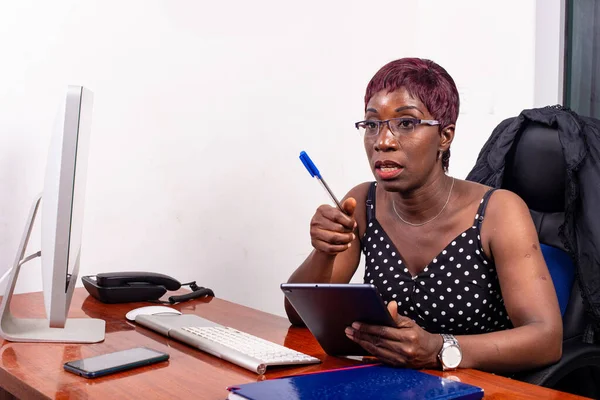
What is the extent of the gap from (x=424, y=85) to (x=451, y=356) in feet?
2.04

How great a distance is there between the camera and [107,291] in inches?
70.3

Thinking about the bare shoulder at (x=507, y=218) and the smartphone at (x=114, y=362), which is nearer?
the smartphone at (x=114, y=362)

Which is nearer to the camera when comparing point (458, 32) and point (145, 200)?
point (145, 200)

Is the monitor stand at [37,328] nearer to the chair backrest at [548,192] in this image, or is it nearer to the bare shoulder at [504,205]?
the bare shoulder at [504,205]

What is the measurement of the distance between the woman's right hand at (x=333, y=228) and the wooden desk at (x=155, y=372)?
20 centimetres

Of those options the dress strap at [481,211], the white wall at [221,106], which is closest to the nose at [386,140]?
the dress strap at [481,211]

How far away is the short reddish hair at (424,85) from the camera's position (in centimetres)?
155

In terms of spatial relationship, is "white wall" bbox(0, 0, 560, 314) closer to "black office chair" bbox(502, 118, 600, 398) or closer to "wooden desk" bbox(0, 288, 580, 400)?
"wooden desk" bbox(0, 288, 580, 400)

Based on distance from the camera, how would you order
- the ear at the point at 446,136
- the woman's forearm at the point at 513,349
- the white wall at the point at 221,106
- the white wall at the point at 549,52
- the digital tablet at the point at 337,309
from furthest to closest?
the white wall at the point at 549,52, the white wall at the point at 221,106, the ear at the point at 446,136, the woman's forearm at the point at 513,349, the digital tablet at the point at 337,309

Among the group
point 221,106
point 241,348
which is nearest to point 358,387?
point 241,348

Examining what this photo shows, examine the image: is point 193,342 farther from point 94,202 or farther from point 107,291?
point 94,202

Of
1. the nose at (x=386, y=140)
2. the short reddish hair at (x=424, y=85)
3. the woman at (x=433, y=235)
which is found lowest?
the woman at (x=433, y=235)

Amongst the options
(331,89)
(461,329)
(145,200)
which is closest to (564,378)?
(461,329)

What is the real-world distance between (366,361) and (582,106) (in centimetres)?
198
